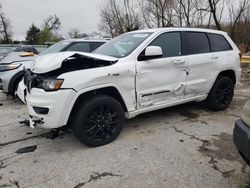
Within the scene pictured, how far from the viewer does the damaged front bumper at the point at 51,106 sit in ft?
10.7

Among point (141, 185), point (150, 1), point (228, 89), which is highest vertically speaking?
point (150, 1)

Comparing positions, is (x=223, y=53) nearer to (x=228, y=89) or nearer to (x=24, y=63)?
(x=228, y=89)

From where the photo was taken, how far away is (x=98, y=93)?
368 cm

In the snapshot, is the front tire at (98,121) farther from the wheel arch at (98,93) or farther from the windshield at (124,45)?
the windshield at (124,45)

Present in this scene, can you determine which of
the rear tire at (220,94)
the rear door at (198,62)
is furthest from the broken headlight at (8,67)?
the rear tire at (220,94)

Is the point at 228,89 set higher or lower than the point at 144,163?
higher

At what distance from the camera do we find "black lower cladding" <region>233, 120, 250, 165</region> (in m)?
2.20

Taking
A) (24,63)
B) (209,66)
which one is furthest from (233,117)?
(24,63)

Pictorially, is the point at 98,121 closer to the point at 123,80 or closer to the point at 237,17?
the point at 123,80

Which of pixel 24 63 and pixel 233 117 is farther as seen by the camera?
pixel 24 63

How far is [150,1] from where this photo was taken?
74.9ft

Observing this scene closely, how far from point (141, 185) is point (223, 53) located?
3.47 meters

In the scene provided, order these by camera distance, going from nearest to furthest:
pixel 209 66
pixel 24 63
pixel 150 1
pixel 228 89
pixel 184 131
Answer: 1. pixel 184 131
2. pixel 209 66
3. pixel 228 89
4. pixel 24 63
5. pixel 150 1

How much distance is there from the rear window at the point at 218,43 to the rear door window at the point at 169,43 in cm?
90
